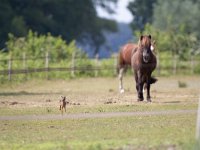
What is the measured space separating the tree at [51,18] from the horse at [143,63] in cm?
4793

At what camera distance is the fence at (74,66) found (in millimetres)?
45594

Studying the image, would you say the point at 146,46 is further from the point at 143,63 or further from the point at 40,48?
the point at 40,48

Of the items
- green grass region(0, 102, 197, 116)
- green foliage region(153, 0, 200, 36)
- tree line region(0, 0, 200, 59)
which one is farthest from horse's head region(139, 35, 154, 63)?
green foliage region(153, 0, 200, 36)

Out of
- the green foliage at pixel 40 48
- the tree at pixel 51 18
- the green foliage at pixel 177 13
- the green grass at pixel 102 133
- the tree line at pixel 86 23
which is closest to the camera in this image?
the green grass at pixel 102 133

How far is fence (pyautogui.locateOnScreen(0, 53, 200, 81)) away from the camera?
150 feet

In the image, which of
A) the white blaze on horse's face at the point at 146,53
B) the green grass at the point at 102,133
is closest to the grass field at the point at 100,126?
the green grass at the point at 102,133

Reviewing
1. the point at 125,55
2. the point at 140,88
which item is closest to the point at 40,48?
the point at 125,55

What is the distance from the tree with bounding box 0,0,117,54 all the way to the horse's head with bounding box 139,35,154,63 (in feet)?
161

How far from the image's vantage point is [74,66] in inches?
2019

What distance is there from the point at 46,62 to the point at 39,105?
22.4 meters

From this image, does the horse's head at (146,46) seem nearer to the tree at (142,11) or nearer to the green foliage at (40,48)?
the green foliage at (40,48)

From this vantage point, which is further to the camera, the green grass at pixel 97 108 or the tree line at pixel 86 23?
the tree line at pixel 86 23

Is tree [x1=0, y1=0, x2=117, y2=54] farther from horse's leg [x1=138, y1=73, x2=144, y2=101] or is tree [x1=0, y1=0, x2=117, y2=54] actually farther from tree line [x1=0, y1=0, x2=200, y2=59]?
horse's leg [x1=138, y1=73, x2=144, y2=101]

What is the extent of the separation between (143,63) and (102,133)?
9.55m
